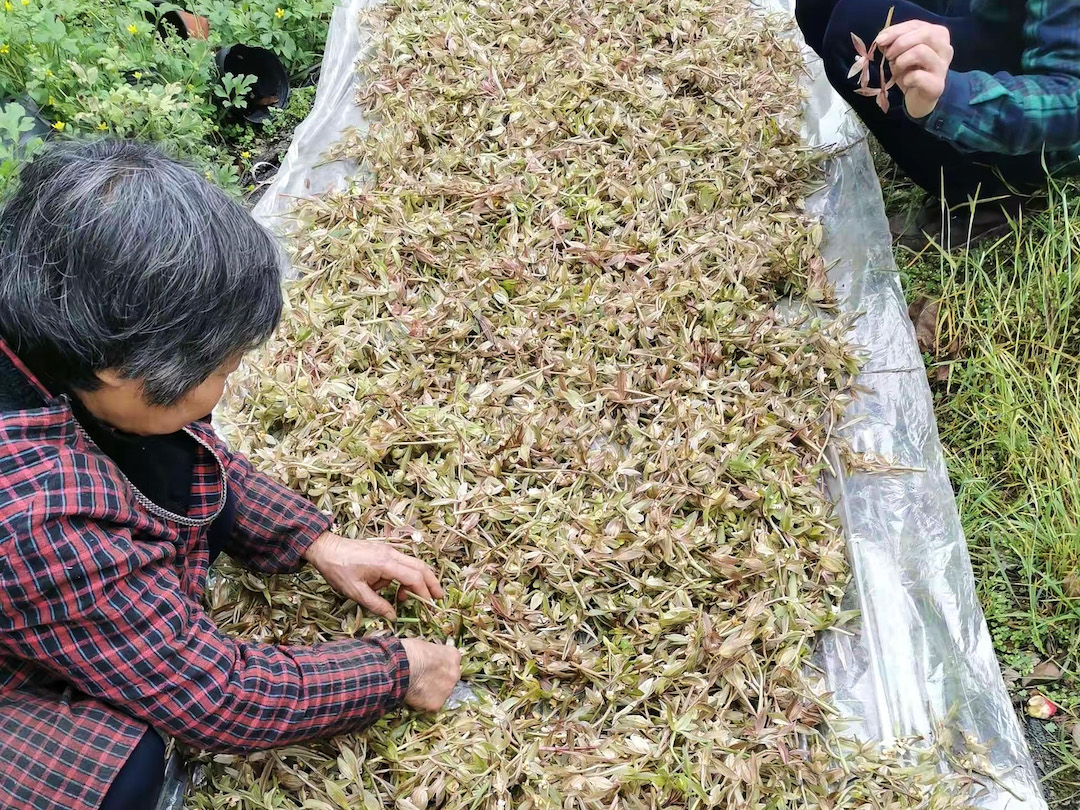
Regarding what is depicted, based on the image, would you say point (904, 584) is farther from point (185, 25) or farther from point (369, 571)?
point (185, 25)

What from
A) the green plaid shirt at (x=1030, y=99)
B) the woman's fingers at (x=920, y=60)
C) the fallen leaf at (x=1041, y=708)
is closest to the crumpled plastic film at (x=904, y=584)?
the fallen leaf at (x=1041, y=708)

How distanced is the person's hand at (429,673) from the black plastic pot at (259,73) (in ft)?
7.27

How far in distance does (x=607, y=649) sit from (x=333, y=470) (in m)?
0.70

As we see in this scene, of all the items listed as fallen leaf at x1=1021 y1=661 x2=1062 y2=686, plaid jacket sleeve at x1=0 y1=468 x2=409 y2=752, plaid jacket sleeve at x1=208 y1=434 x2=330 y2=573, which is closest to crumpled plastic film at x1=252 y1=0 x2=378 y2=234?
plaid jacket sleeve at x1=208 y1=434 x2=330 y2=573

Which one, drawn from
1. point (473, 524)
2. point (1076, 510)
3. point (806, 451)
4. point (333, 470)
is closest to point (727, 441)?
point (806, 451)

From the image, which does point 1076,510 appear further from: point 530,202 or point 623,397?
point 530,202

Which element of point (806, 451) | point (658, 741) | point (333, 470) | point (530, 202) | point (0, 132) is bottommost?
point (658, 741)

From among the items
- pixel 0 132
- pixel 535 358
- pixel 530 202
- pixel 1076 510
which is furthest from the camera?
pixel 0 132

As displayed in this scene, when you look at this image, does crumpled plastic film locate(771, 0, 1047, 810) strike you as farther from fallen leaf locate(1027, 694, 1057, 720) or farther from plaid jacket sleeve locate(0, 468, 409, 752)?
plaid jacket sleeve locate(0, 468, 409, 752)

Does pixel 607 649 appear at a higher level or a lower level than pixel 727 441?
lower

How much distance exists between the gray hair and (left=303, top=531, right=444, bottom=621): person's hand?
0.59 metres

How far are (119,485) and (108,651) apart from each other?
22 centimetres

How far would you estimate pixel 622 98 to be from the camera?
2555mm

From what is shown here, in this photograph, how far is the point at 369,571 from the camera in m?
1.52
